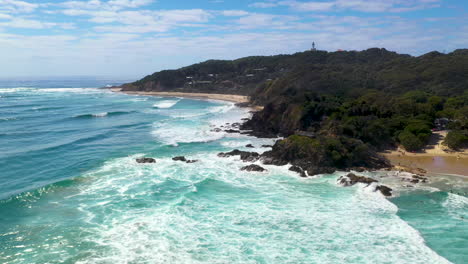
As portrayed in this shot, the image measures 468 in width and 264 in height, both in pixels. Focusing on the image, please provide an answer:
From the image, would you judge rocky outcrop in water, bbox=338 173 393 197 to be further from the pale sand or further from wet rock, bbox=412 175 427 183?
the pale sand

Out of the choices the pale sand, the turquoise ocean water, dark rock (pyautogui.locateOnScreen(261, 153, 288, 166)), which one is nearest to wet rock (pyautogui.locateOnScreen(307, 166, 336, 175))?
the turquoise ocean water

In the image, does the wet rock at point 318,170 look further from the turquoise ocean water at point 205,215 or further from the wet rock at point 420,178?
the wet rock at point 420,178

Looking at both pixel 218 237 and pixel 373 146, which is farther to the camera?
pixel 373 146

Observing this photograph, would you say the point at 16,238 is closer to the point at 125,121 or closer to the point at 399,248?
the point at 399,248

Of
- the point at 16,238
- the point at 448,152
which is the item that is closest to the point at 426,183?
the point at 448,152

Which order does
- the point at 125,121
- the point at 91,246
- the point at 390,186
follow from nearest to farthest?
the point at 91,246 < the point at 390,186 < the point at 125,121

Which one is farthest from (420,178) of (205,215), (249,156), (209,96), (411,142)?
(209,96)
